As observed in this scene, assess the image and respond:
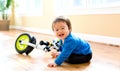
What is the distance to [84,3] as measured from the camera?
2.98m

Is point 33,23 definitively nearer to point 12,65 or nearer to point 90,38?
point 90,38

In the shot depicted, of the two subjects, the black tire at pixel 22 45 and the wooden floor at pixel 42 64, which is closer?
the wooden floor at pixel 42 64

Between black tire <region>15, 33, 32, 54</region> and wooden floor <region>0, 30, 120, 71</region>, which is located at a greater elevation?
black tire <region>15, 33, 32, 54</region>

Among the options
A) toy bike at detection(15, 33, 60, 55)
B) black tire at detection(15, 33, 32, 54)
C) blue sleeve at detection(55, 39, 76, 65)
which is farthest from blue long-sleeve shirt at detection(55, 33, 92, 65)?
black tire at detection(15, 33, 32, 54)

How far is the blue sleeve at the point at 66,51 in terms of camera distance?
137 centimetres

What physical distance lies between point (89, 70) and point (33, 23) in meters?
3.18

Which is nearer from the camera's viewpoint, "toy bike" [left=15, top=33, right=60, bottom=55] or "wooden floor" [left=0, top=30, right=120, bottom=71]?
"wooden floor" [left=0, top=30, right=120, bottom=71]

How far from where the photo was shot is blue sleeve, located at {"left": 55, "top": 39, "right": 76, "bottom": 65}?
4.48ft

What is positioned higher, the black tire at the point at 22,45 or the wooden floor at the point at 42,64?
the black tire at the point at 22,45

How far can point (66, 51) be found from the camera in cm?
137

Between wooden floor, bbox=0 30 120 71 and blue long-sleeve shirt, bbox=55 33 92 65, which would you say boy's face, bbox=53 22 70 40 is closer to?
blue long-sleeve shirt, bbox=55 33 92 65

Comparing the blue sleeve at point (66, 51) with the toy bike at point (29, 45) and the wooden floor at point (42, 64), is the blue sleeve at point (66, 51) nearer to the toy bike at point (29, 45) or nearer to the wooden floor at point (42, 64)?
the wooden floor at point (42, 64)

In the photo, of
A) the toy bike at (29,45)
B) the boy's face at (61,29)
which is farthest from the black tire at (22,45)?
the boy's face at (61,29)

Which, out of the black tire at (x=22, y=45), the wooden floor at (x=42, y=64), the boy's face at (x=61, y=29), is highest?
the boy's face at (x=61, y=29)
